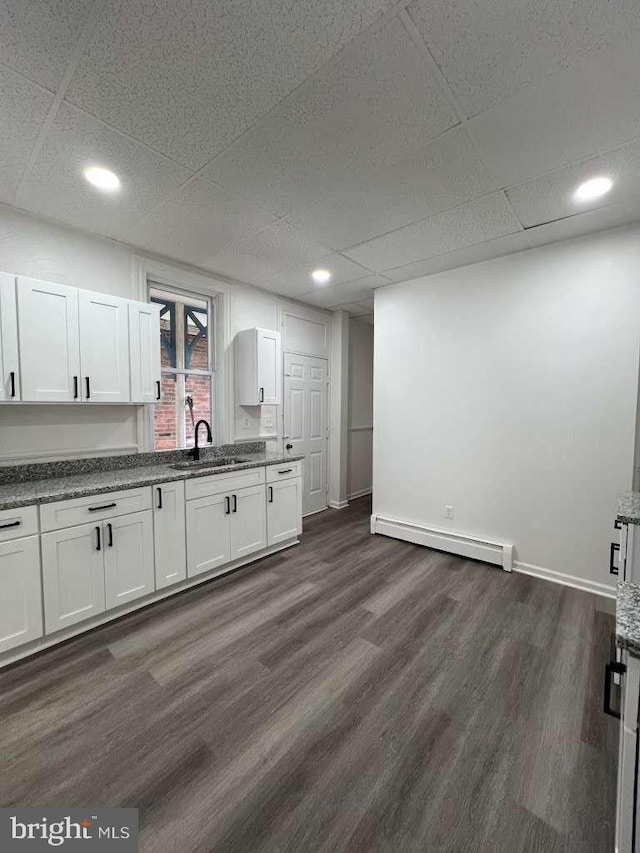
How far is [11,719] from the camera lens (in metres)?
1.63

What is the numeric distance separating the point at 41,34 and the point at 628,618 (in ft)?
8.63

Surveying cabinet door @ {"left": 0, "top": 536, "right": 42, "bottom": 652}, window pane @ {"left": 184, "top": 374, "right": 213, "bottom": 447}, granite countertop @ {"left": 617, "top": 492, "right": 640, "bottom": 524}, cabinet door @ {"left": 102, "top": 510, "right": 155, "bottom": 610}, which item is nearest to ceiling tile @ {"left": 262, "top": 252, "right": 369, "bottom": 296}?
window pane @ {"left": 184, "top": 374, "right": 213, "bottom": 447}

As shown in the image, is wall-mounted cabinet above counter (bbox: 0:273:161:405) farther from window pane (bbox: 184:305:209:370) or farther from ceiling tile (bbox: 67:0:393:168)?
ceiling tile (bbox: 67:0:393:168)

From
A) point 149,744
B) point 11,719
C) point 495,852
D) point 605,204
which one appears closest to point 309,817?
point 495,852

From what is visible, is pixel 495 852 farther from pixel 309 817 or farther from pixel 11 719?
pixel 11 719

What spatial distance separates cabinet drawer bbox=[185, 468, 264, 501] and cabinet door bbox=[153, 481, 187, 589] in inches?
3.6

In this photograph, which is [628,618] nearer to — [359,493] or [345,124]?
[345,124]

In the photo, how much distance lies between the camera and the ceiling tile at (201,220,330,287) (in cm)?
276

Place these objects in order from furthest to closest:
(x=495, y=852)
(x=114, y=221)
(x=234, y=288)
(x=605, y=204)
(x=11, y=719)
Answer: (x=234, y=288)
(x=114, y=221)
(x=605, y=204)
(x=11, y=719)
(x=495, y=852)

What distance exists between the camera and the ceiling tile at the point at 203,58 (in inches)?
47.1

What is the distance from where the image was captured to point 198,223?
2.58 m

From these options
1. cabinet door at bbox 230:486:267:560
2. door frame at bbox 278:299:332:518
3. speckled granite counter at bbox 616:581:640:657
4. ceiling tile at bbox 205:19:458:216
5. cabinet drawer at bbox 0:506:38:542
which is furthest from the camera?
door frame at bbox 278:299:332:518

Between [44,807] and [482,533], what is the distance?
10.7ft

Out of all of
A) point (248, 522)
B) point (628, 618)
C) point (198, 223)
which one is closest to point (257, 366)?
point (198, 223)
